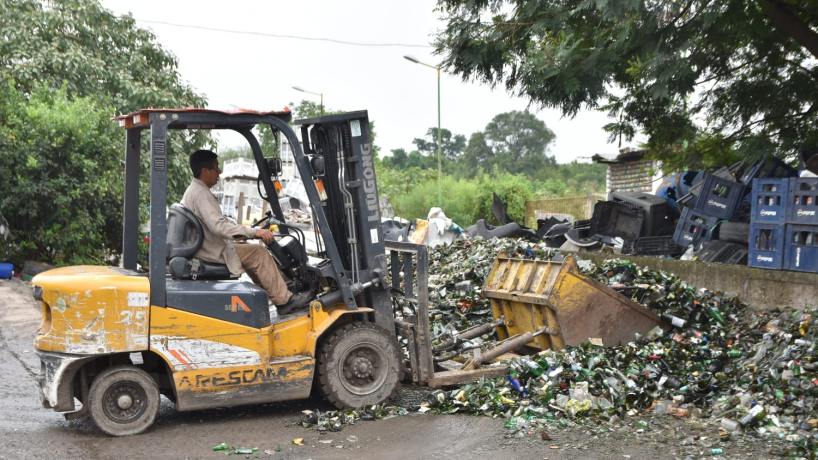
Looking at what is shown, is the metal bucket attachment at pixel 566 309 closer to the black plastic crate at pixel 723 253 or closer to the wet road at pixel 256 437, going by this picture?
the wet road at pixel 256 437

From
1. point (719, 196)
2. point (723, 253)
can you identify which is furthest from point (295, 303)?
point (719, 196)

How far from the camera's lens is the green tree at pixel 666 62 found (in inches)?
227

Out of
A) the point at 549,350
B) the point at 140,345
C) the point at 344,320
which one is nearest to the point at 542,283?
the point at 549,350

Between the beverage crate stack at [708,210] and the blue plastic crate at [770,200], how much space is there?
4.85ft

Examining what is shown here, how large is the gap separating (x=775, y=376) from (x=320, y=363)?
3645 mm

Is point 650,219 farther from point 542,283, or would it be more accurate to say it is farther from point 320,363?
point 320,363

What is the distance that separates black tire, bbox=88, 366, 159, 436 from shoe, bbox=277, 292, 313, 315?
3.63ft

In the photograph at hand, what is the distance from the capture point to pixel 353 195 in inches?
268

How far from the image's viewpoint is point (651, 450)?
5.70 metres

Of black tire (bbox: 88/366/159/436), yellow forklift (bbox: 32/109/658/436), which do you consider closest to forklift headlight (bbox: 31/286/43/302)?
yellow forklift (bbox: 32/109/658/436)

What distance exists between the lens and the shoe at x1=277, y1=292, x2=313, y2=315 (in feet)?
22.0

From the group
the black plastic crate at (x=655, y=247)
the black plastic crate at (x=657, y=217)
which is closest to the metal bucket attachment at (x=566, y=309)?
the black plastic crate at (x=655, y=247)

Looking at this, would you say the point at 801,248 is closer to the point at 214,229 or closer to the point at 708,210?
the point at 708,210

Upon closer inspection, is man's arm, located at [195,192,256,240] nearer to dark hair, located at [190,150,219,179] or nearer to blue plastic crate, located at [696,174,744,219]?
dark hair, located at [190,150,219,179]
